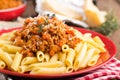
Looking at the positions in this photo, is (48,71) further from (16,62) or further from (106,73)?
(106,73)

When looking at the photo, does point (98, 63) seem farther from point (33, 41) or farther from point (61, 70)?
point (33, 41)

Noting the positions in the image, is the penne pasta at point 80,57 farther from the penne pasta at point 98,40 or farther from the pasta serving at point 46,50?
the penne pasta at point 98,40

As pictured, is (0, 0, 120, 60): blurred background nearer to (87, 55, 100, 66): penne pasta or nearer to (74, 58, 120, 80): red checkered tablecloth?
(74, 58, 120, 80): red checkered tablecloth

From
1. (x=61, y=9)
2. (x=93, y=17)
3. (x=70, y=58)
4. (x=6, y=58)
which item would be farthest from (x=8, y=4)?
(x=70, y=58)

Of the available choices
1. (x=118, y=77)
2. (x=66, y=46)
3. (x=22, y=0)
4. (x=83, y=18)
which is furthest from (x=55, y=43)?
(x=22, y=0)

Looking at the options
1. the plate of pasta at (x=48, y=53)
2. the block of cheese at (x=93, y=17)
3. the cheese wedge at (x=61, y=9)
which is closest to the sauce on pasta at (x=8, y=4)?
the cheese wedge at (x=61, y=9)

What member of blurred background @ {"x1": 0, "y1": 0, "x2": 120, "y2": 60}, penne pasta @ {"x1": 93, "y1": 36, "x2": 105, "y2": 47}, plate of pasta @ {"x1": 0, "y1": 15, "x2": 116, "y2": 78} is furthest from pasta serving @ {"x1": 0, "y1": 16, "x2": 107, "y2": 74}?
blurred background @ {"x1": 0, "y1": 0, "x2": 120, "y2": 60}
